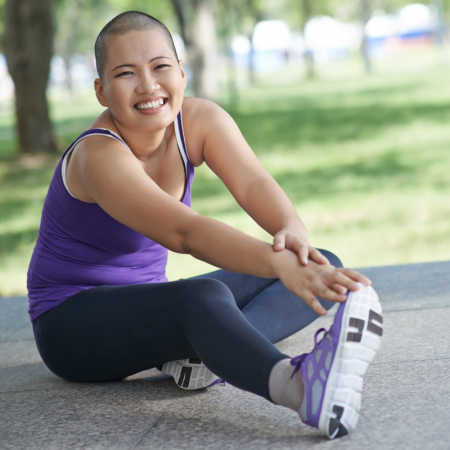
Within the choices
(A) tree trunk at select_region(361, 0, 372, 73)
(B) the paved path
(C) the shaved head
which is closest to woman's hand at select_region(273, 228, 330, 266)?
(B) the paved path

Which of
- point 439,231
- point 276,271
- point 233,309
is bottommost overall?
point 439,231

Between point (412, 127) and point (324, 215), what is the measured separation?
17.8 ft

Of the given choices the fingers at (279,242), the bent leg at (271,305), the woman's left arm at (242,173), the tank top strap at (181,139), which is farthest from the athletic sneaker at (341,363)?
the tank top strap at (181,139)

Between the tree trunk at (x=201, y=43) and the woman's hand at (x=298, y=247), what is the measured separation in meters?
15.2

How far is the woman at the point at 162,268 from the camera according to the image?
1.84 meters

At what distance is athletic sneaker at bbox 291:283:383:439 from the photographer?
1801 mm

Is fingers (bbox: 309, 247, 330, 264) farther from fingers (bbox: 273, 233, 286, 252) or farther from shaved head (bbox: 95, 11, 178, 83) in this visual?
shaved head (bbox: 95, 11, 178, 83)

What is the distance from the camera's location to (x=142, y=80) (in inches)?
91.4

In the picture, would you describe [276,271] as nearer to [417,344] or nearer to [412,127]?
[417,344]

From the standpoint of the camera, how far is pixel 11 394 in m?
2.62

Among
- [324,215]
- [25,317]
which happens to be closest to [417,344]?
[25,317]

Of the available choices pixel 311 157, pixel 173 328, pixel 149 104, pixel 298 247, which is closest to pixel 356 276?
pixel 298 247

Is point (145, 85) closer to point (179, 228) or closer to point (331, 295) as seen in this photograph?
point (179, 228)

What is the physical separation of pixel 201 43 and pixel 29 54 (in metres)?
7.06
